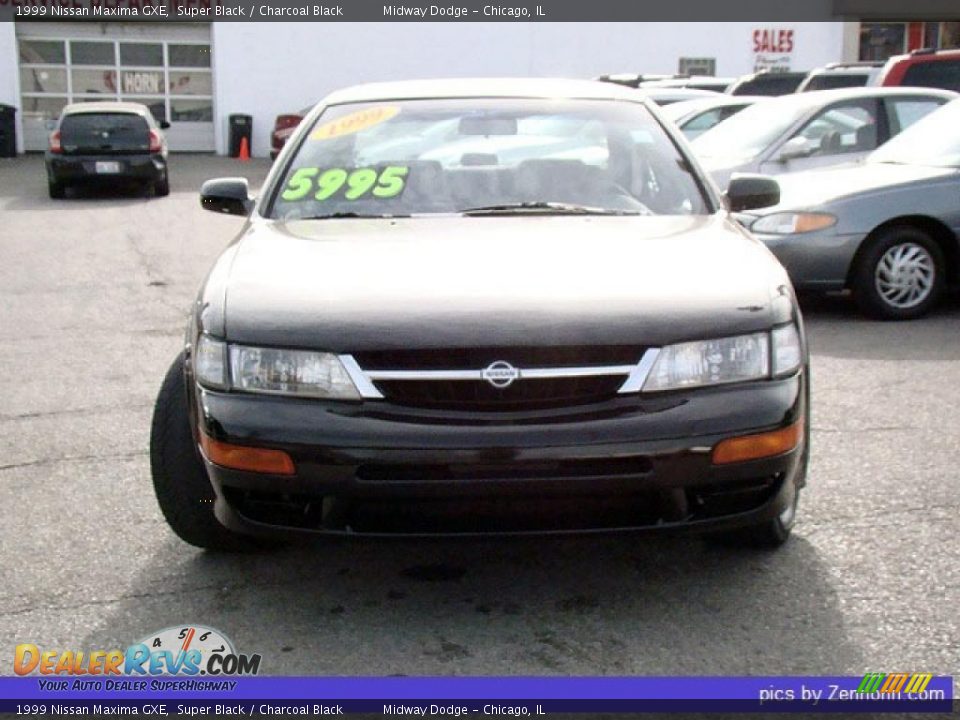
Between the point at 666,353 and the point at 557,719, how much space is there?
949 millimetres

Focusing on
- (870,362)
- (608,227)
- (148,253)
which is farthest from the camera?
(148,253)

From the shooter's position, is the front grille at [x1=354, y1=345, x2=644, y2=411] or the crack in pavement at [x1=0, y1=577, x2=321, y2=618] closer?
the front grille at [x1=354, y1=345, x2=644, y2=411]

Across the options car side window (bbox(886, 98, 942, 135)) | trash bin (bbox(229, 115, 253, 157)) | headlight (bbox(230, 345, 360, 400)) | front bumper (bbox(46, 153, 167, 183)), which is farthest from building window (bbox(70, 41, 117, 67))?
headlight (bbox(230, 345, 360, 400))

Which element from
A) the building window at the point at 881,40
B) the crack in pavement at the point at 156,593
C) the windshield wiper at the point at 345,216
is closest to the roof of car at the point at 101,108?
→ the windshield wiper at the point at 345,216

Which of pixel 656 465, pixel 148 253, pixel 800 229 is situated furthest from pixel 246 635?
pixel 148 253

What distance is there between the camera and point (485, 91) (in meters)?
5.23

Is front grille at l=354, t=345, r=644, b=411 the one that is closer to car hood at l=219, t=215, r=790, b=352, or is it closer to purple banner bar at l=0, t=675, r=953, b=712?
car hood at l=219, t=215, r=790, b=352

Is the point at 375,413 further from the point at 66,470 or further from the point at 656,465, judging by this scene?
the point at 66,470

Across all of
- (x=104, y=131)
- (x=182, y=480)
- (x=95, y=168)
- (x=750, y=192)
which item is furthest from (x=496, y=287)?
(x=104, y=131)

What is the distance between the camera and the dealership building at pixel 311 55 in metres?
30.2

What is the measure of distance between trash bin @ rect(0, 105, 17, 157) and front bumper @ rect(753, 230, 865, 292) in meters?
24.0

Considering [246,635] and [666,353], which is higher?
[666,353]

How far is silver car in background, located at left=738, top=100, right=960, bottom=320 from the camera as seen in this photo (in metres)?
8.37

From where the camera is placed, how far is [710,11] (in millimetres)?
31859
